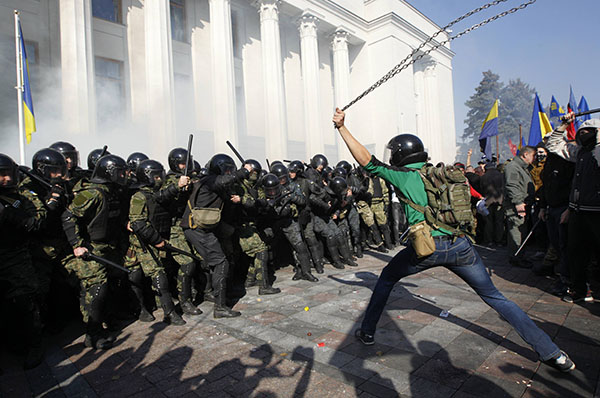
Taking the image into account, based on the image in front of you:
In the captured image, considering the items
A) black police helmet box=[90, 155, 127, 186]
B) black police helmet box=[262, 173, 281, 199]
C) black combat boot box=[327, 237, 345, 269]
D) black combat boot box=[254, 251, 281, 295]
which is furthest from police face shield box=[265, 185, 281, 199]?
black police helmet box=[90, 155, 127, 186]

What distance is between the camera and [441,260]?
2785 mm

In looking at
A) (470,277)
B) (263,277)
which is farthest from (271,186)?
(470,277)

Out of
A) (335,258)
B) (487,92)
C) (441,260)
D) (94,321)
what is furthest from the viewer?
(487,92)

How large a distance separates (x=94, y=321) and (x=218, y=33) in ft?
50.9

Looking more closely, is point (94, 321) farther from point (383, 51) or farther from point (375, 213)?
point (383, 51)

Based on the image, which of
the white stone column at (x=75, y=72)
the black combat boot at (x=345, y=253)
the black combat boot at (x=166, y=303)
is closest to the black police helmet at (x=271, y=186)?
the black combat boot at (x=345, y=253)

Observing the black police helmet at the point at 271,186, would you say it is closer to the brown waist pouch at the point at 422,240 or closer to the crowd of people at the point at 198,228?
the crowd of people at the point at 198,228

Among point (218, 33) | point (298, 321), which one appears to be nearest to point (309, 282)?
point (298, 321)

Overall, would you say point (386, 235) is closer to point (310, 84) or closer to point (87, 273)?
point (87, 273)

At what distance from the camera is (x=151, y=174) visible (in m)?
4.65

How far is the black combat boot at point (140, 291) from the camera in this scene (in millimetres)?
4293

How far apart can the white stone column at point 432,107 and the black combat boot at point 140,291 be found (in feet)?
93.2

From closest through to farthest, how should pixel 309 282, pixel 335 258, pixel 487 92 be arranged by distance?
pixel 309 282 → pixel 335 258 → pixel 487 92

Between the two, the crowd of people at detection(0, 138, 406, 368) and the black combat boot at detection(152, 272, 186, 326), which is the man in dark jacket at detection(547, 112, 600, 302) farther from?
the black combat boot at detection(152, 272, 186, 326)
